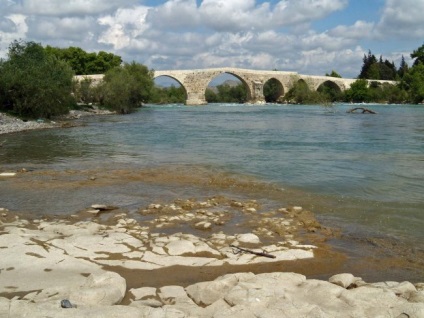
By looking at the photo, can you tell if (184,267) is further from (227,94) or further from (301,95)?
(227,94)

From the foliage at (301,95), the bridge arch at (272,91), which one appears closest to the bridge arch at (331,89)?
the foliage at (301,95)

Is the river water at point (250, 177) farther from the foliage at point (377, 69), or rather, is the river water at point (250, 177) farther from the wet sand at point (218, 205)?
the foliage at point (377, 69)

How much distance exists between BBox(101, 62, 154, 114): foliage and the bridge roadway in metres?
15.9

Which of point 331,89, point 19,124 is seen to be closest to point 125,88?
point 19,124

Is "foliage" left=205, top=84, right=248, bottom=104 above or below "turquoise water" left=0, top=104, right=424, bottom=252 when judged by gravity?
above

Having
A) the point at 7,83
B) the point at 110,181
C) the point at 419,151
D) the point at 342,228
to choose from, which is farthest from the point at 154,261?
the point at 7,83

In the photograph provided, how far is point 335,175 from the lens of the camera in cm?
980

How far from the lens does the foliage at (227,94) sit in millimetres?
102625

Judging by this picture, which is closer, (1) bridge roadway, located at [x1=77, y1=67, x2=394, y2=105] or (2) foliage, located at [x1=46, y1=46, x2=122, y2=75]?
(2) foliage, located at [x1=46, y1=46, x2=122, y2=75]

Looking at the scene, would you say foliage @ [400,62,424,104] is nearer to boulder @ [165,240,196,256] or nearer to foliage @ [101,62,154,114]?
foliage @ [101,62,154,114]

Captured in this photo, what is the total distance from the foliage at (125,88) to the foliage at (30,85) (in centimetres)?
1088

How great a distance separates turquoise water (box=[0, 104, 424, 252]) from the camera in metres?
6.70

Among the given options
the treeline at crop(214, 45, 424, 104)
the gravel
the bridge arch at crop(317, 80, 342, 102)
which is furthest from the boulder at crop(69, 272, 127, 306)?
the bridge arch at crop(317, 80, 342, 102)

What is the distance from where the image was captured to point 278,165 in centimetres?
1134
